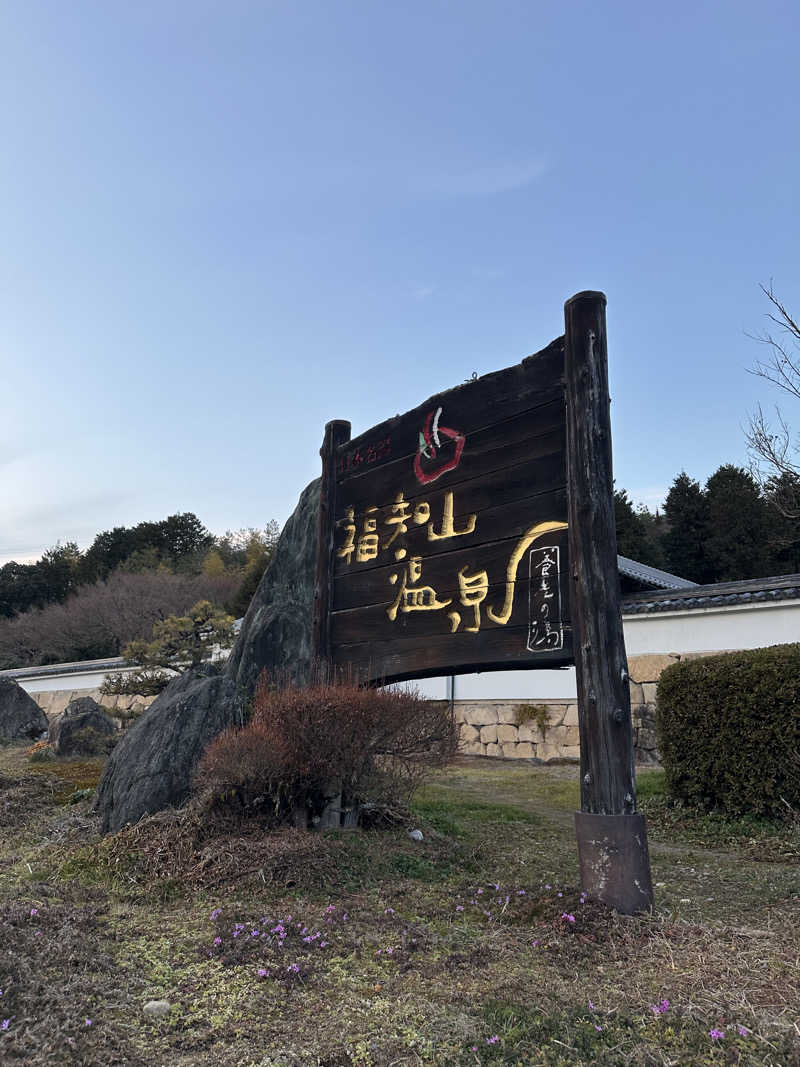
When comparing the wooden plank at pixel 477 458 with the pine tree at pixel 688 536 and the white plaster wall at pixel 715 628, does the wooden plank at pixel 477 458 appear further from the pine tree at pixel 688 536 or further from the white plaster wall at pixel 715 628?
the pine tree at pixel 688 536

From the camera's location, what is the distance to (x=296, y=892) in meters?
4.76

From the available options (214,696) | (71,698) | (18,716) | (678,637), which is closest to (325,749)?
(214,696)

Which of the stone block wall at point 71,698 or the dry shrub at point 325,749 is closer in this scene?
the dry shrub at point 325,749

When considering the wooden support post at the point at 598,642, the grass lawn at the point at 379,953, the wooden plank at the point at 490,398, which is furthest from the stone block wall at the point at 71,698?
the wooden support post at the point at 598,642

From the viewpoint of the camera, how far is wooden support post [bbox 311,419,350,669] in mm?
6738

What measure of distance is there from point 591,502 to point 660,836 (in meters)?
4.40

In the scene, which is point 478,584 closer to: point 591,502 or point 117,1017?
point 591,502

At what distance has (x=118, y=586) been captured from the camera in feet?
118

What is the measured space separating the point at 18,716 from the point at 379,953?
16.1m

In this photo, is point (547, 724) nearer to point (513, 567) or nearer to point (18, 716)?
point (513, 567)

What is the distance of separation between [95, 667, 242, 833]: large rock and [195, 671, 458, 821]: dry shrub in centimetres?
79

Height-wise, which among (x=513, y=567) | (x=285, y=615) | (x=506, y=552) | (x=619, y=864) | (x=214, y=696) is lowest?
(x=619, y=864)

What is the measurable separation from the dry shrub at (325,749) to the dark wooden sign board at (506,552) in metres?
0.47

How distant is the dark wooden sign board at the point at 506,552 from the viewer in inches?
171
